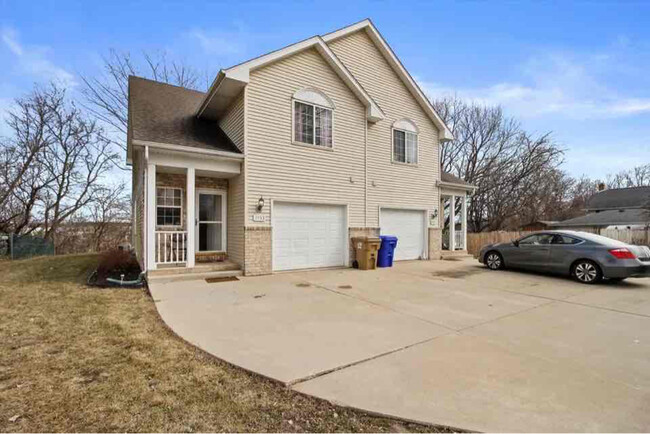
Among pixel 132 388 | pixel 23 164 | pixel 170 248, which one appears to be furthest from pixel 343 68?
pixel 23 164

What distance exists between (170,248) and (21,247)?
13.3m

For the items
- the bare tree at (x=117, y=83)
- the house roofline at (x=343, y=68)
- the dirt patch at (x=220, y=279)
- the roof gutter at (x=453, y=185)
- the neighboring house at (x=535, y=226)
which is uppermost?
the bare tree at (x=117, y=83)

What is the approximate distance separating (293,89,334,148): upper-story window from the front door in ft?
10.9

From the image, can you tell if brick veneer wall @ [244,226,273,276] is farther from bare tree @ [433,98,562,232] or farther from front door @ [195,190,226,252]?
bare tree @ [433,98,562,232]

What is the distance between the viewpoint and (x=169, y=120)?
391 inches

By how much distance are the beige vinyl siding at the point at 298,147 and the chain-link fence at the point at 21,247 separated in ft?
52.0

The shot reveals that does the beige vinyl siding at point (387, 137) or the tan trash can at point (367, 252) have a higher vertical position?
the beige vinyl siding at point (387, 137)

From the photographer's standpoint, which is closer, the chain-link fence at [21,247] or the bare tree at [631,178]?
the chain-link fence at [21,247]

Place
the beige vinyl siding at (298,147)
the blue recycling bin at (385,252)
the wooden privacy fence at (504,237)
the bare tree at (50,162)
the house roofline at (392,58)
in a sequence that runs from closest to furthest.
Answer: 1. the beige vinyl siding at (298,147)
2. the blue recycling bin at (385,252)
3. the house roofline at (392,58)
4. the wooden privacy fence at (504,237)
5. the bare tree at (50,162)

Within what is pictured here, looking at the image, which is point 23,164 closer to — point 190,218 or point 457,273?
point 190,218

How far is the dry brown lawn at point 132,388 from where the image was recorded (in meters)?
2.37

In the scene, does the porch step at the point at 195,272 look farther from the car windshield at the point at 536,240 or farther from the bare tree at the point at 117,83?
the bare tree at the point at 117,83

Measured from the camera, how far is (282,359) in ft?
11.3

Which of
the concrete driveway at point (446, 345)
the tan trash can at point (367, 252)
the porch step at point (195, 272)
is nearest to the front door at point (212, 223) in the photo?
the porch step at point (195, 272)
